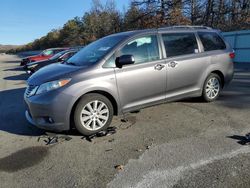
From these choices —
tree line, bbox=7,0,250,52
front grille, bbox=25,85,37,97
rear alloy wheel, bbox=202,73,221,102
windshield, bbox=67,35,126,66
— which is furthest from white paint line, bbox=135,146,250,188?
tree line, bbox=7,0,250,52

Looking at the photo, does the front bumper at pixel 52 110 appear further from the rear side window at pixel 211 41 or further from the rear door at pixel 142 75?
the rear side window at pixel 211 41

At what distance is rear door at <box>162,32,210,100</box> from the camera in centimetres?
573

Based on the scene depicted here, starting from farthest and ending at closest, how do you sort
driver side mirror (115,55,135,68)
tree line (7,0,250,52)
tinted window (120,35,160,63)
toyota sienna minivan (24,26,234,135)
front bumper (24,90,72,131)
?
tree line (7,0,250,52) < tinted window (120,35,160,63) < driver side mirror (115,55,135,68) < toyota sienna minivan (24,26,234,135) < front bumper (24,90,72,131)

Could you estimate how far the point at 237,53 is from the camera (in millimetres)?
17547

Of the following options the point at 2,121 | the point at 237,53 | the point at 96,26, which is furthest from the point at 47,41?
the point at 2,121

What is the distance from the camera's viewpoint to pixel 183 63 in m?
5.88

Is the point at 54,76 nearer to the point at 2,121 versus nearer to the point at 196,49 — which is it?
the point at 2,121

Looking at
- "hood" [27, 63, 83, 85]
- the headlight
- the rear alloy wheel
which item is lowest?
the rear alloy wheel

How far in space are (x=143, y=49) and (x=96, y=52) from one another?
907 millimetres

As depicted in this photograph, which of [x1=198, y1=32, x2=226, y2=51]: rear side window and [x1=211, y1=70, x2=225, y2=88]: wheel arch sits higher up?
[x1=198, y1=32, x2=226, y2=51]: rear side window

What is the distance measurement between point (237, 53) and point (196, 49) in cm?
1266

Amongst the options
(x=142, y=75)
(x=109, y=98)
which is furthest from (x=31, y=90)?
(x=142, y=75)

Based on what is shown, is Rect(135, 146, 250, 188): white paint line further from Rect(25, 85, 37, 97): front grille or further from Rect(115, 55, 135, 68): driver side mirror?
Rect(25, 85, 37, 97): front grille

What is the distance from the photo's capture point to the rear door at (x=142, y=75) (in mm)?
5141
